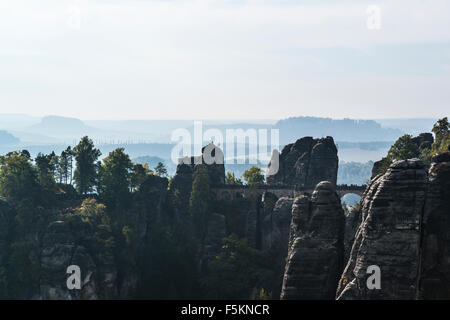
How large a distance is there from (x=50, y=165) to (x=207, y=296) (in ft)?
120

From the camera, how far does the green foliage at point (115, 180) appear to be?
109938mm

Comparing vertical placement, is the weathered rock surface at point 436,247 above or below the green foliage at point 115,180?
below

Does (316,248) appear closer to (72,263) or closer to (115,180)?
(72,263)

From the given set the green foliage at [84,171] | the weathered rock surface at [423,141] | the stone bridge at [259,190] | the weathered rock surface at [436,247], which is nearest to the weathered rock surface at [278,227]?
the stone bridge at [259,190]

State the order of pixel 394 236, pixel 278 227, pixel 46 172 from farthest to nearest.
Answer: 1. pixel 46 172
2. pixel 278 227
3. pixel 394 236

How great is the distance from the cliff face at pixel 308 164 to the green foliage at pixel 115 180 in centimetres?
2777

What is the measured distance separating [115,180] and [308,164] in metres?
32.8

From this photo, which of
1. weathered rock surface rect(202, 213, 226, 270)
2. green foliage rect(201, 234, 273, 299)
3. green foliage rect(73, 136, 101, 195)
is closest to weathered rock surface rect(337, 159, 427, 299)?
green foliage rect(201, 234, 273, 299)

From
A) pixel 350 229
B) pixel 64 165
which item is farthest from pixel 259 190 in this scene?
pixel 350 229

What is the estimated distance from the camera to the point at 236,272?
97.0 metres

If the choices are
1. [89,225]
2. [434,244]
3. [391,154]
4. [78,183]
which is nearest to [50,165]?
[78,183]

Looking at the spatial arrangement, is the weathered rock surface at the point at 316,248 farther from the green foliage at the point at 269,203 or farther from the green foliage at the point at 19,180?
the green foliage at the point at 19,180

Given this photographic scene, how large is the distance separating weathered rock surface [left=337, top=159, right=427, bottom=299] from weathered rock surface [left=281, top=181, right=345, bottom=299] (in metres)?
5.14

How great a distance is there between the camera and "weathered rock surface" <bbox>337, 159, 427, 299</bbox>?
50562 millimetres
